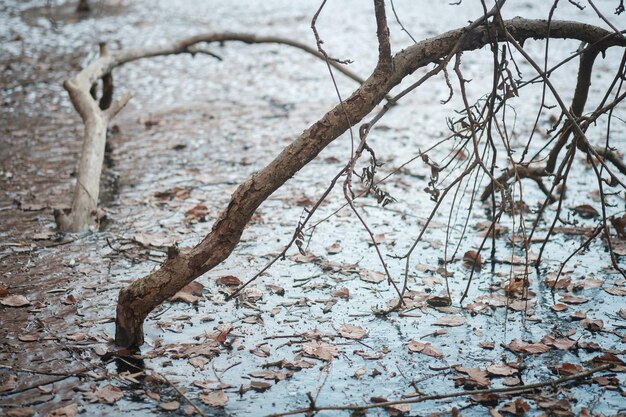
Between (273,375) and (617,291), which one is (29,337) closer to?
(273,375)

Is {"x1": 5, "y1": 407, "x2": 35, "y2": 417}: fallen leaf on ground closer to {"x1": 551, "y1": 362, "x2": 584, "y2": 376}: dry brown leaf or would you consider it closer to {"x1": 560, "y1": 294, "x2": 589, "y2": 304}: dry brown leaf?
{"x1": 551, "y1": 362, "x2": 584, "y2": 376}: dry brown leaf

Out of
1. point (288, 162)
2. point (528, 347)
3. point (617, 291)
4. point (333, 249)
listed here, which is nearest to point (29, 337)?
point (288, 162)

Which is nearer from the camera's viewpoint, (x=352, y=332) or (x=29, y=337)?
(x=29, y=337)

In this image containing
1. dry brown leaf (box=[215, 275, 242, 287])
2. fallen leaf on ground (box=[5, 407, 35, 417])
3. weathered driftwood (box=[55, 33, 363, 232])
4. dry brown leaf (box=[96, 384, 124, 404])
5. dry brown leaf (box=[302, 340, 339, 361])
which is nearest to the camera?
fallen leaf on ground (box=[5, 407, 35, 417])

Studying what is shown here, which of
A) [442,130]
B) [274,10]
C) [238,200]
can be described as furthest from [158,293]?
[274,10]

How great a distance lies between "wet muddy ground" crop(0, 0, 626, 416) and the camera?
3.20 m

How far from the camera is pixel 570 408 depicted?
3.01 metres

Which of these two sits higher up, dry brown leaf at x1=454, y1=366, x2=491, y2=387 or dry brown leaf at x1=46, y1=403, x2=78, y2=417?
dry brown leaf at x1=454, y1=366, x2=491, y2=387

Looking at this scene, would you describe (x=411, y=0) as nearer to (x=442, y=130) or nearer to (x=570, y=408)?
(x=442, y=130)

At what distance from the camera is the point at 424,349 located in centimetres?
351

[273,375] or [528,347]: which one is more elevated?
[528,347]

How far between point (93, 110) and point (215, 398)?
3.47 meters

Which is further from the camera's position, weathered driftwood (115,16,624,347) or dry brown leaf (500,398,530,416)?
weathered driftwood (115,16,624,347)

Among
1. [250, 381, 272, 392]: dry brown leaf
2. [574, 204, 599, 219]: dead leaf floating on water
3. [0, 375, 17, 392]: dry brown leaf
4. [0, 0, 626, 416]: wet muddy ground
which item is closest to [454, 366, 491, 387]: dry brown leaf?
[0, 0, 626, 416]: wet muddy ground
